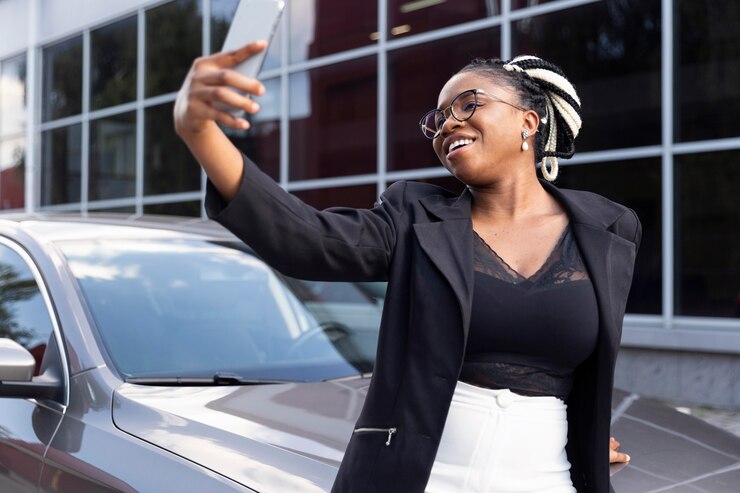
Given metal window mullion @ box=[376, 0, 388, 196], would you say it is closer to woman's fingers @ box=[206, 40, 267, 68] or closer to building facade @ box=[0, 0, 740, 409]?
building facade @ box=[0, 0, 740, 409]

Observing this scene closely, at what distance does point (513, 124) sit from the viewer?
184cm

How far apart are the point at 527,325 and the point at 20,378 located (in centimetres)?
147

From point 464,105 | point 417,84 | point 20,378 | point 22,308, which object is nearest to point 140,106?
point 417,84

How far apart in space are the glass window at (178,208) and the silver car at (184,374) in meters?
8.26

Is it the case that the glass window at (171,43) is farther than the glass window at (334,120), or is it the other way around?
the glass window at (171,43)

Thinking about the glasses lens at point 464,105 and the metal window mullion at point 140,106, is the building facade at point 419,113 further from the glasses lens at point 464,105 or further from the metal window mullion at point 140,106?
the glasses lens at point 464,105

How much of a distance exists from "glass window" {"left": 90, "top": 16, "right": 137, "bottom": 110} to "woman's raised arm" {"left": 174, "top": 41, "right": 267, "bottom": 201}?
12259 millimetres

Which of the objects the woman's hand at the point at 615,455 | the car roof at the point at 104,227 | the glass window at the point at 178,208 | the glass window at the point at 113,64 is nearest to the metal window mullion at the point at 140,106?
the glass window at the point at 113,64

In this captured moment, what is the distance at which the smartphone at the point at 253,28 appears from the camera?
1.28 m

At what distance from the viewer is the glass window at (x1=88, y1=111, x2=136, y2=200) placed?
1330 centimetres

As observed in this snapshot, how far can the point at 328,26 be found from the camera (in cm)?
1018

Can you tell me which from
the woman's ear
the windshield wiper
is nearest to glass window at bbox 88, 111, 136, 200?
the windshield wiper

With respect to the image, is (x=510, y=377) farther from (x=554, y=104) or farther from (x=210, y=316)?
(x=210, y=316)

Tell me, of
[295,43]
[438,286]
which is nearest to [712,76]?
[295,43]
